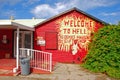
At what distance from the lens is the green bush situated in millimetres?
15945

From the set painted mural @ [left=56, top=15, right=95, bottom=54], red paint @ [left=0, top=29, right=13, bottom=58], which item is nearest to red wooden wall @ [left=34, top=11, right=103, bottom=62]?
painted mural @ [left=56, top=15, right=95, bottom=54]

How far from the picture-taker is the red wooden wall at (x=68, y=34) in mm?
20828

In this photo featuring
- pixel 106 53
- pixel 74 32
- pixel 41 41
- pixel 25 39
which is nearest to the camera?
pixel 106 53

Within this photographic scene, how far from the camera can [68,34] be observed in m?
20.9

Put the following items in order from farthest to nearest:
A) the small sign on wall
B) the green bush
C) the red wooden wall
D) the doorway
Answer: the doorway
the small sign on wall
the red wooden wall
the green bush

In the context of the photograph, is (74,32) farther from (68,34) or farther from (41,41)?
(41,41)

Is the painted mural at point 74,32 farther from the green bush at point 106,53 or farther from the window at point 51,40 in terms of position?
the green bush at point 106,53

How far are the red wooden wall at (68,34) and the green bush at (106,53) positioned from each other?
291cm

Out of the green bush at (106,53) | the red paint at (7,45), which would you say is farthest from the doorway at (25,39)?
the green bush at (106,53)

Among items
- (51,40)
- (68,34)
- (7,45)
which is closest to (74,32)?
(68,34)

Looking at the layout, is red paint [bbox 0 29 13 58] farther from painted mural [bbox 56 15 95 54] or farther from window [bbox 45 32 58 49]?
painted mural [bbox 56 15 95 54]

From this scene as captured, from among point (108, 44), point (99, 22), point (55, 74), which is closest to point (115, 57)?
point (108, 44)

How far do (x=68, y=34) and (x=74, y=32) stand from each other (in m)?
0.52

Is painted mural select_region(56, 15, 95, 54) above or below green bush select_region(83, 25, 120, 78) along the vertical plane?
above
